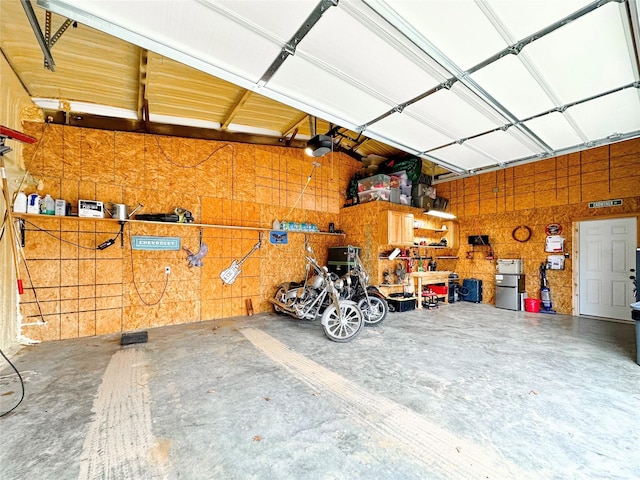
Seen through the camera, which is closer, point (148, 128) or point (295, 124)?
point (148, 128)

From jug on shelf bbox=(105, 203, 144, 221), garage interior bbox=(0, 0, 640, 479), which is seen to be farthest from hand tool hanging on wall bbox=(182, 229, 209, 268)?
jug on shelf bbox=(105, 203, 144, 221)

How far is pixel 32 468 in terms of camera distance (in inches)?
62.2

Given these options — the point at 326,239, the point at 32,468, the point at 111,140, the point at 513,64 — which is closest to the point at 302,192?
the point at 326,239

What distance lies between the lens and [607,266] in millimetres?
5496

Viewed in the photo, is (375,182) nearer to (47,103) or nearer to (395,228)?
(395,228)

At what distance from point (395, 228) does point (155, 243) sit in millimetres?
5054

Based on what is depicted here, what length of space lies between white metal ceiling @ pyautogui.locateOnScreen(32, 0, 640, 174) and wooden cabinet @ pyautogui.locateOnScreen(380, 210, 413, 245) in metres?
2.93

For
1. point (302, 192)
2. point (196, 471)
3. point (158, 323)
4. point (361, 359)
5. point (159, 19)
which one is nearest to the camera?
point (196, 471)

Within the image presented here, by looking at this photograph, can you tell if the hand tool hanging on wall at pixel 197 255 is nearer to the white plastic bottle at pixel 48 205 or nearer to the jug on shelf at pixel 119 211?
the jug on shelf at pixel 119 211

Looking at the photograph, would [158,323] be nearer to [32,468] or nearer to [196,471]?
[32,468]

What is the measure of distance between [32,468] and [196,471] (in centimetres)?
102

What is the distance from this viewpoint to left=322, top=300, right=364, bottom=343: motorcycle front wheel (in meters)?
3.98

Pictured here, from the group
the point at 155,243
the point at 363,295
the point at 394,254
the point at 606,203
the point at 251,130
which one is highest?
the point at 251,130

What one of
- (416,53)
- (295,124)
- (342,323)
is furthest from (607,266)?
(295,124)
